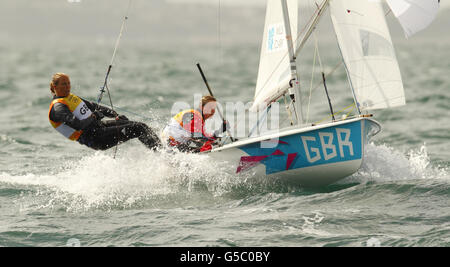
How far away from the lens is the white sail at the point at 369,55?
19.0 feet

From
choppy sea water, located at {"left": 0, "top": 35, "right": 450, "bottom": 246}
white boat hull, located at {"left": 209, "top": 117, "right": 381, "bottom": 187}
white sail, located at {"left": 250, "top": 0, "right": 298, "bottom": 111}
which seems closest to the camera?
choppy sea water, located at {"left": 0, "top": 35, "right": 450, "bottom": 246}

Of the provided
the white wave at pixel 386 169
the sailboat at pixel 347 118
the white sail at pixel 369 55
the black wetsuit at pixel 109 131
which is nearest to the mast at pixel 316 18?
the sailboat at pixel 347 118

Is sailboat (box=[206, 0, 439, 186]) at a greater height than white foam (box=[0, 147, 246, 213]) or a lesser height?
greater

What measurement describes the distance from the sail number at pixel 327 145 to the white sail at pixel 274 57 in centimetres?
100

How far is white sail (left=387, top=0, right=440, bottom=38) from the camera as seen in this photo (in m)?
A: 5.55

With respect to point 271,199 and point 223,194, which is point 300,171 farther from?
point 223,194

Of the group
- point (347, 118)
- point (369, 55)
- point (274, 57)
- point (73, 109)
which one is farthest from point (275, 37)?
point (73, 109)

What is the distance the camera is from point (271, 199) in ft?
18.3

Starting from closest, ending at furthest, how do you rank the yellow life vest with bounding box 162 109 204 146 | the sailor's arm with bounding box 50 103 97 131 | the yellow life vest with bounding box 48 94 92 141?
the sailor's arm with bounding box 50 103 97 131, the yellow life vest with bounding box 48 94 92 141, the yellow life vest with bounding box 162 109 204 146

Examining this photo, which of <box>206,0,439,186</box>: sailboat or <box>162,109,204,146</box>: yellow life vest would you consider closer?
<box>206,0,439,186</box>: sailboat

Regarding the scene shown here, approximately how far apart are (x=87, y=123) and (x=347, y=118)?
2.58 m

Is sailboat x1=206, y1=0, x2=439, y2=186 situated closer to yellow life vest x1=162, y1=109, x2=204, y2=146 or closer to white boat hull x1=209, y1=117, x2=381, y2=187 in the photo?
white boat hull x1=209, y1=117, x2=381, y2=187

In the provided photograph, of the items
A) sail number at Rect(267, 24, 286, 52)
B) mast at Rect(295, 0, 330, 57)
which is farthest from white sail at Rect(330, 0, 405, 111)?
sail number at Rect(267, 24, 286, 52)

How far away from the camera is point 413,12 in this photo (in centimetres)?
557
